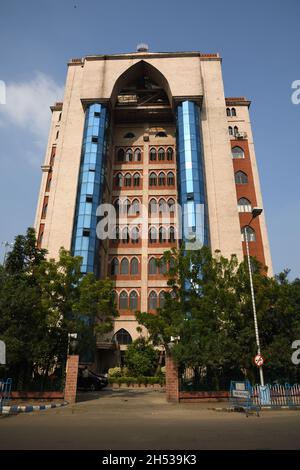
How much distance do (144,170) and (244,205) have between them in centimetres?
1261

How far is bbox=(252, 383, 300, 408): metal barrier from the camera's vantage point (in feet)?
47.2

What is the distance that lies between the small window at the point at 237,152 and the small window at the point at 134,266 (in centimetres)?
1715

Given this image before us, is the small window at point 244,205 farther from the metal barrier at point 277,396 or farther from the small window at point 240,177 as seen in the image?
the metal barrier at point 277,396

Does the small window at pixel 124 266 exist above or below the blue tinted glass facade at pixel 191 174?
below

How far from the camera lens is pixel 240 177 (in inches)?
1556

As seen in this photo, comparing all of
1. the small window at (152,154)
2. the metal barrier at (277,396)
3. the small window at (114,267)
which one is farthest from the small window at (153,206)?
the metal barrier at (277,396)

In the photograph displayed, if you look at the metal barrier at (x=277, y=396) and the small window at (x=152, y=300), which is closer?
the metal barrier at (x=277, y=396)

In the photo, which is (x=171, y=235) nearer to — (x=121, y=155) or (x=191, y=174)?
(x=191, y=174)

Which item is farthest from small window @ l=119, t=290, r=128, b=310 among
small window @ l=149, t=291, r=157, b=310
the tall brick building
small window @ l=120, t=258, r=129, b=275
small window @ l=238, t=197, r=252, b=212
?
small window @ l=238, t=197, r=252, b=212

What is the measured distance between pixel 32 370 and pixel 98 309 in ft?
14.6

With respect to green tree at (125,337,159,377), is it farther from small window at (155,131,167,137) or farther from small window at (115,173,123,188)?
small window at (155,131,167,137)

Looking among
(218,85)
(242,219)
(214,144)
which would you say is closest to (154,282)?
(242,219)

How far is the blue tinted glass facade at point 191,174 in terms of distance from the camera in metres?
34.2

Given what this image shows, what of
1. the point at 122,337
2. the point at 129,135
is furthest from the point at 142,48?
the point at 122,337
